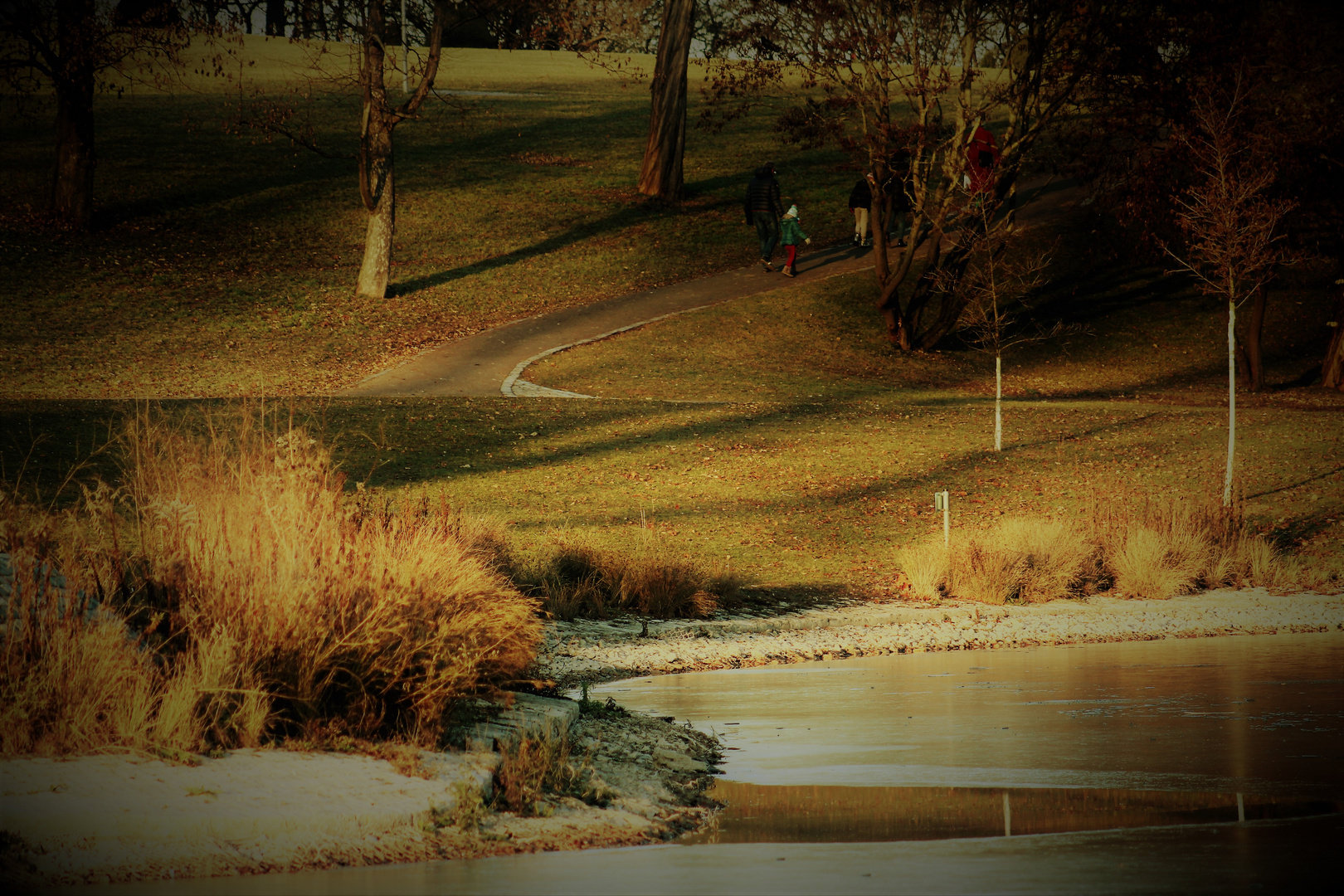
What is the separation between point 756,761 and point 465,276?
91.9ft


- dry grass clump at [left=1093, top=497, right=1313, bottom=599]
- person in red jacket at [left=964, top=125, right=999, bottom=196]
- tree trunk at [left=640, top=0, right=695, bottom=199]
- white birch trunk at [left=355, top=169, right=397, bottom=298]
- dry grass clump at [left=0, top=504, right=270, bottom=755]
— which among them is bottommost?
dry grass clump at [left=1093, top=497, right=1313, bottom=599]

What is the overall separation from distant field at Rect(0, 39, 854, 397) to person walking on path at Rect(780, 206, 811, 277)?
9.10 feet

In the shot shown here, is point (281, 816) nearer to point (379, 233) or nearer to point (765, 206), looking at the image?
point (379, 233)

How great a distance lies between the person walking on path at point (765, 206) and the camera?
3316cm

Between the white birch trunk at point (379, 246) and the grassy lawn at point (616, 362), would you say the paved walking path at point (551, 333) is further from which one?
the white birch trunk at point (379, 246)

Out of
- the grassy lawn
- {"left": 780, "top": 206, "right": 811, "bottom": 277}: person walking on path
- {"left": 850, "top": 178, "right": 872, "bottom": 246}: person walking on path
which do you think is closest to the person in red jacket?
the grassy lawn

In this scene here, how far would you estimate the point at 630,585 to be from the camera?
1470 cm

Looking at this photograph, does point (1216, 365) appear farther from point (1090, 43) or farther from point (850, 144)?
point (850, 144)

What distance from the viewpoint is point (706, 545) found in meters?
17.0

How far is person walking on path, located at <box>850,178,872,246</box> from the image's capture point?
1393 inches

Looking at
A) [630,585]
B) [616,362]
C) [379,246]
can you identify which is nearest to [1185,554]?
[630,585]

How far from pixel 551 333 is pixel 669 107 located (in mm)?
12969

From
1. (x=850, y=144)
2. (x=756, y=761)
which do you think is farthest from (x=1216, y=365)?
(x=756, y=761)

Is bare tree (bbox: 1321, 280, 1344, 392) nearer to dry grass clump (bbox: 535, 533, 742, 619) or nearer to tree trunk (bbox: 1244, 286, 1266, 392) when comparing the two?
tree trunk (bbox: 1244, 286, 1266, 392)
